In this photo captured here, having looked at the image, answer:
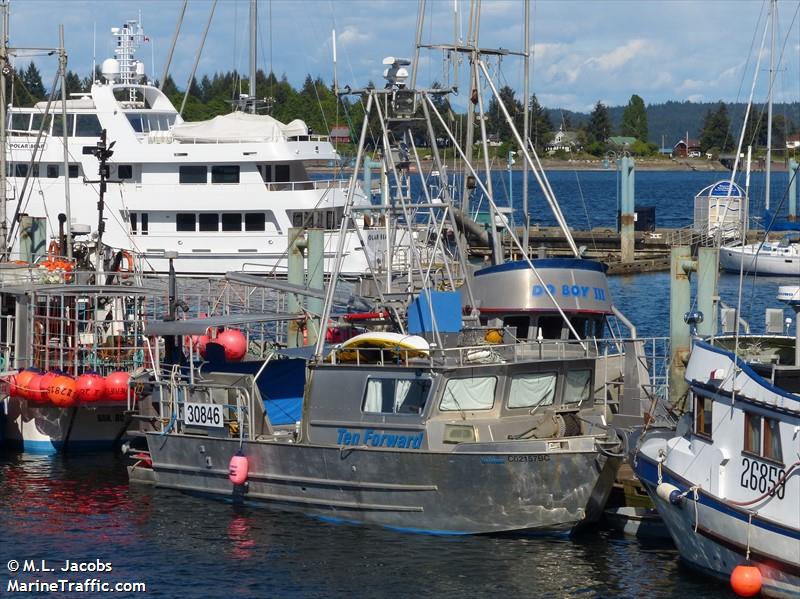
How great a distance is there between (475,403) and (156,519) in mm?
5971

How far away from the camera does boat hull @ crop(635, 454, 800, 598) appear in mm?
18594

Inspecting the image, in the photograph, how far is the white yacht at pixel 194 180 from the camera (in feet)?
157

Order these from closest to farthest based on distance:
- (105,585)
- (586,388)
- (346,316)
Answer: (105,585) → (586,388) → (346,316)

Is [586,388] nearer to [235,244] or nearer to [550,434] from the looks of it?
[550,434]

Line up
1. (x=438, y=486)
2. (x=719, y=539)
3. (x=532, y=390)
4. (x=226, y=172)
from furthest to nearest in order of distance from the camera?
1. (x=226, y=172)
2. (x=532, y=390)
3. (x=438, y=486)
4. (x=719, y=539)

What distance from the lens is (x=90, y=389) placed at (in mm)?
27766

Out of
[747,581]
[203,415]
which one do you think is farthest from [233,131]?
[747,581]

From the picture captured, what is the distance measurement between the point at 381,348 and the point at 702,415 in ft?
18.6

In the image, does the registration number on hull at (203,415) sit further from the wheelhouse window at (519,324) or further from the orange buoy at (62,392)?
the wheelhouse window at (519,324)

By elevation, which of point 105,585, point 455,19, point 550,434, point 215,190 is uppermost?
point 455,19

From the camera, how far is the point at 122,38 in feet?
165

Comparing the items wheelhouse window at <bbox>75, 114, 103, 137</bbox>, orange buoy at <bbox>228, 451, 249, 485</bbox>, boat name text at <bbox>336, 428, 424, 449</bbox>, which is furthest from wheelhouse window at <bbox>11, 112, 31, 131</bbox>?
boat name text at <bbox>336, 428, 424, 449</bbox>

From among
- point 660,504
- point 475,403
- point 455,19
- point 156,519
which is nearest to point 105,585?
point 156,519

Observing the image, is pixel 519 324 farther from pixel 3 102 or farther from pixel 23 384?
pixel 3 102
